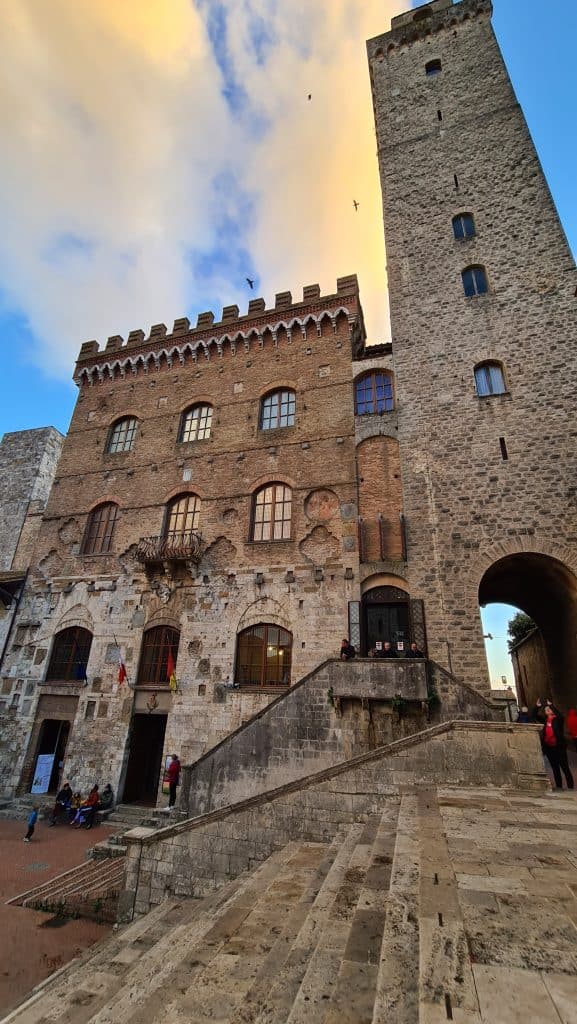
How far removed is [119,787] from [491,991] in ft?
47.2

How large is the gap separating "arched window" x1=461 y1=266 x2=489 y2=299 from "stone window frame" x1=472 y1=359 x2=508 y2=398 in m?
2.74

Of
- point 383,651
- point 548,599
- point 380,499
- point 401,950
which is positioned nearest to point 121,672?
point 383,651

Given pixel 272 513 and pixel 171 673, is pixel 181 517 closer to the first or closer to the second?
pixel 272 513

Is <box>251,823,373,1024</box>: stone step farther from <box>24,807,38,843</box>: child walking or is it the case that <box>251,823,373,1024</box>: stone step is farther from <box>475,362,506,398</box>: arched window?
<box>475,362,506,398</box>: arched window

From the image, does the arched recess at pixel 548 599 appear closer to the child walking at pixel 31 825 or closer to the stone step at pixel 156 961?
the stone step at pixel 156 961

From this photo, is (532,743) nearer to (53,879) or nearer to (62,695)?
(53,879)

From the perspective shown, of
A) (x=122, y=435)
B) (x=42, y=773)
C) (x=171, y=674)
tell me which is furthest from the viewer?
(x=122, y=435)

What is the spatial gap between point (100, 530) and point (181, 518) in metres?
3.72

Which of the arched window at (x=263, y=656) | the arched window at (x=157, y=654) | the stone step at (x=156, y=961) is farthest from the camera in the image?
the arched window at (x=157, y=654)

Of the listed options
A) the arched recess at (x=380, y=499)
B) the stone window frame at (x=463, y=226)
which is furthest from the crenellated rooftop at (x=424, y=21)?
the arched recess at (x=380, y=499)

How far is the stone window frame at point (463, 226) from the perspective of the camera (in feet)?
53.2

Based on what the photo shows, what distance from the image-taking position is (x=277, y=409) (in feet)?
57.1

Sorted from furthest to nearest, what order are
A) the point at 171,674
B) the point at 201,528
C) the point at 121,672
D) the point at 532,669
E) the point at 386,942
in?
the point at 532,669 < the point at 201,528 < the point at 121,672 < the point at 171,674 < the point at 386,942

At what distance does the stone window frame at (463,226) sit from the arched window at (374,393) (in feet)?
19.4
